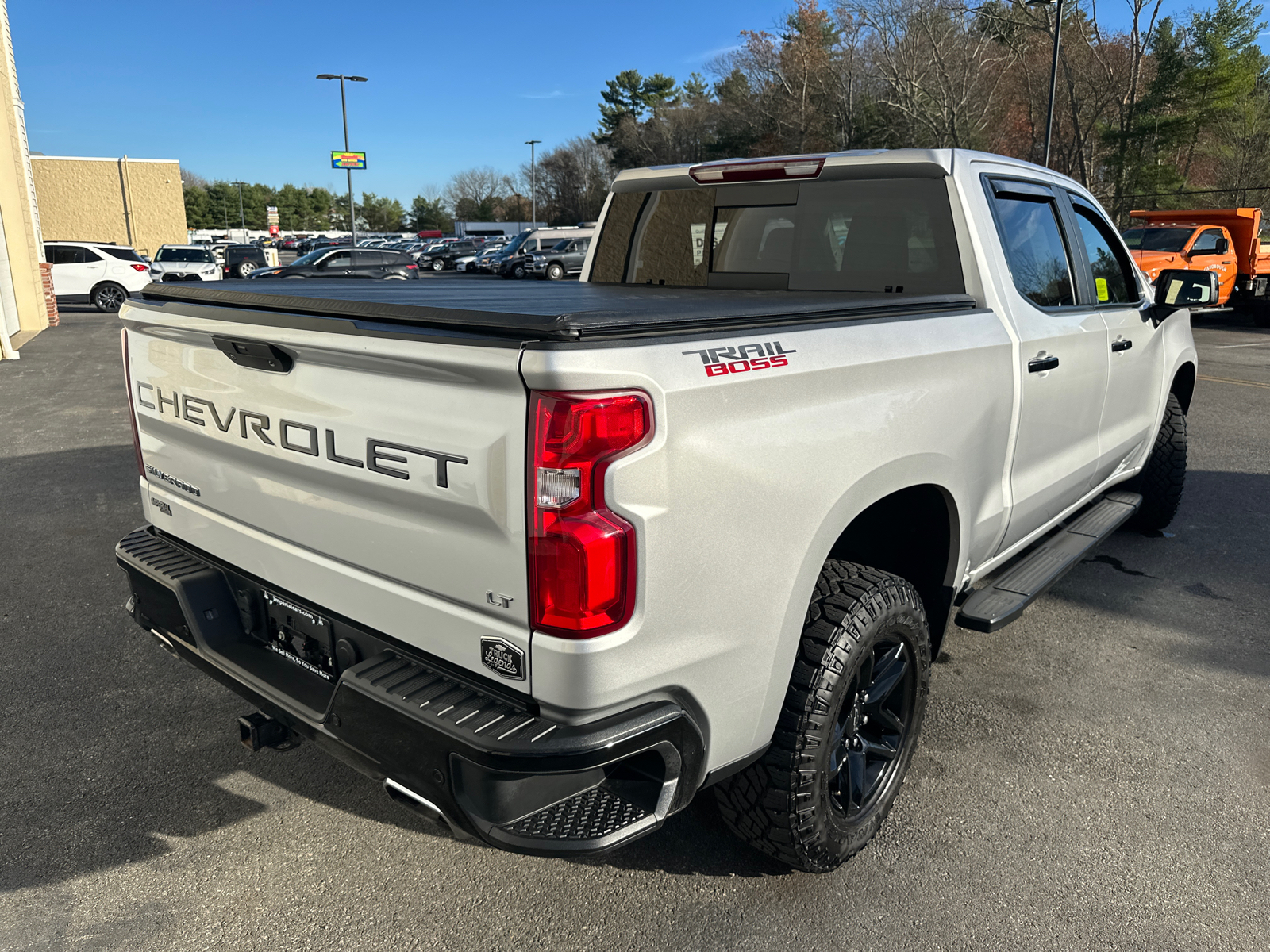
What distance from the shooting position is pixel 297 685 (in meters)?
2.41

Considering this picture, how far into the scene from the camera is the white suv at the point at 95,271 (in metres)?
22.6

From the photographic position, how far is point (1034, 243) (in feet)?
11.8

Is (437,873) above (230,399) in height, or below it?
below

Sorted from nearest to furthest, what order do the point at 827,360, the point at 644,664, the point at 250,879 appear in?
the point at 644,664, the point at 827,360, the point at 250,879

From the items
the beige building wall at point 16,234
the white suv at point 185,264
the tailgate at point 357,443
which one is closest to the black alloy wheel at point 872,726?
the tailgate at point 357,443

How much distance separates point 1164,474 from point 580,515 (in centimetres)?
485

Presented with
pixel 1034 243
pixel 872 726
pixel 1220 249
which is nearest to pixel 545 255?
pixel 1220 249

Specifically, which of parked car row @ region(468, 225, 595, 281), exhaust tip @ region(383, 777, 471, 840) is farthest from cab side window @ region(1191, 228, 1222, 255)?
parked car row @ region(468, 225, 595, 281)

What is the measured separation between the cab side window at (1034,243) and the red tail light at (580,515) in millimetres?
2192

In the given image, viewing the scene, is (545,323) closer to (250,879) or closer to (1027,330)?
(250,879)

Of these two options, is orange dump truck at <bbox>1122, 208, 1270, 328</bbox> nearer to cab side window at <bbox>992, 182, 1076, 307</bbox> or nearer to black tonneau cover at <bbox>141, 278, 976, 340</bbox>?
cab side window at <bbox>992, 182, 1076, 307</bbox>

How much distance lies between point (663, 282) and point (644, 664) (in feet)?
9.92

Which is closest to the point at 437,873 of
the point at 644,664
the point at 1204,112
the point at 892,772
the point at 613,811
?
the point at 613,811

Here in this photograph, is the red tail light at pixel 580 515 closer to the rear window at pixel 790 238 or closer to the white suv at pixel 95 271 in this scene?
the rear window at pixel 790 238
